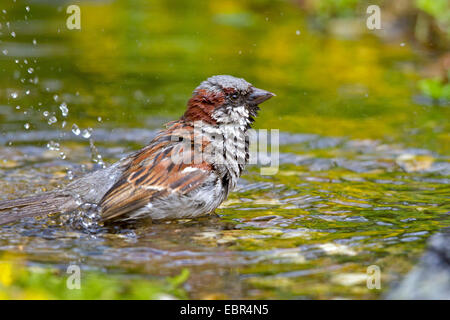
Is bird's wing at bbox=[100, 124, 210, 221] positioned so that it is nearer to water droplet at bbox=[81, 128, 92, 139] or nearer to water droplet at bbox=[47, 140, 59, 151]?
water droplet at bbox=[47, 140, 59, 151]

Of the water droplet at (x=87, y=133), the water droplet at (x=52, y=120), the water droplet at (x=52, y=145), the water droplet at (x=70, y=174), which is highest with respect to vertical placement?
the water droplet at (x=52, y=120)

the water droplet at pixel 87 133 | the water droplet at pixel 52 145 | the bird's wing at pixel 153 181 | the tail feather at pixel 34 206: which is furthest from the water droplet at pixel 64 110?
the bird's wing at pixel 153 181

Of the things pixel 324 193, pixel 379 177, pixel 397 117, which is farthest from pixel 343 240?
pixel 397 117

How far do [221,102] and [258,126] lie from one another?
298cm

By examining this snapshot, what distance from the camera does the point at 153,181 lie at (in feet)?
17.9

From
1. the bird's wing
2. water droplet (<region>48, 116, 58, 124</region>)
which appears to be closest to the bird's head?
the bird's wing

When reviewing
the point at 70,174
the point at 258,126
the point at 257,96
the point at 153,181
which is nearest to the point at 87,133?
the point at 70,174

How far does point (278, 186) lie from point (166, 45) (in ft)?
23.0

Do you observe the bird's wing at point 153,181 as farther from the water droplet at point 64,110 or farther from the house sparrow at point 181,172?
the water droplet at point 64,110

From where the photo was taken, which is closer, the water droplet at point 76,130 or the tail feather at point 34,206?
the tail feather at point 34,206

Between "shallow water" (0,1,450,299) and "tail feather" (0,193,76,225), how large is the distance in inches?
3.3

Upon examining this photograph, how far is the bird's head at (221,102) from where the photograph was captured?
5.66m

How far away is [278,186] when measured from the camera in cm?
648

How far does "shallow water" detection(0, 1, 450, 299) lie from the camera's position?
15.2 ft
